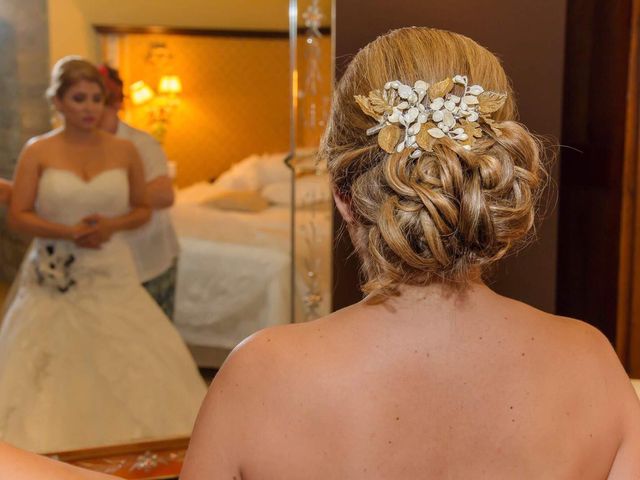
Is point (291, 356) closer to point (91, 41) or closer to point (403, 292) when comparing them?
point (403, 292)

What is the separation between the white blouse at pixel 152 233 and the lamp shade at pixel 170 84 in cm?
13

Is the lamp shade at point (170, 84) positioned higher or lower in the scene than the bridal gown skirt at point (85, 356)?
higher

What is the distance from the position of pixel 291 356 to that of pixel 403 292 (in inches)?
6.6

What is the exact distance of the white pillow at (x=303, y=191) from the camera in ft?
9.46

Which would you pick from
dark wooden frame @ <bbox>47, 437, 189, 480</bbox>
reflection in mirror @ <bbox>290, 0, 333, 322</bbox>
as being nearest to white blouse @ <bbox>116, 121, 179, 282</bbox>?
reflection in mirror @ <bbox>290, 0, 333, 322</bbox>

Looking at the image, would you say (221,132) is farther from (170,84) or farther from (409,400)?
(409,400)

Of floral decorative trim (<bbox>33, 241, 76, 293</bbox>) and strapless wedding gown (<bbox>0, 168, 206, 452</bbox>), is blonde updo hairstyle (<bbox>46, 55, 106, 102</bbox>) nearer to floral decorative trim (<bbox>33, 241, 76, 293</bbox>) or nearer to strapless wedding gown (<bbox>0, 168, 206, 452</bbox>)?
strapless wedding gown (<bbox>0, 168, 206, 452</bbox>)

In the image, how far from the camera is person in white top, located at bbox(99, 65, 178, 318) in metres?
2.68

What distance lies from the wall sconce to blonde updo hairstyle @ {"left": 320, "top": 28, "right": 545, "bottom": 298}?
4.83ft

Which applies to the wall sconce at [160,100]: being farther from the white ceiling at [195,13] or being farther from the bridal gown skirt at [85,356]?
the bridal gown skirt at [85,356]

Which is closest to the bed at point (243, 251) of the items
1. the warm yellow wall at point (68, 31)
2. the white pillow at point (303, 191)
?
the white pillow at point (303, 191)

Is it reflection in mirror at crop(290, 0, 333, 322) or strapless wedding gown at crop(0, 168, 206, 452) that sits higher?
reflection in mirror at crop(290, 0, 333, 322)

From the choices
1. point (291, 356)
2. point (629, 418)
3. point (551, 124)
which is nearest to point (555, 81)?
point (551, 124)

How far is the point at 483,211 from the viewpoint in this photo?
1252 millimetres
